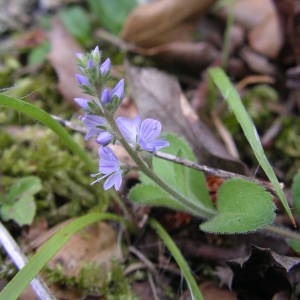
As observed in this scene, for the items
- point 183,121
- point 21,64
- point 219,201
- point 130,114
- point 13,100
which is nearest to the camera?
point 13,100

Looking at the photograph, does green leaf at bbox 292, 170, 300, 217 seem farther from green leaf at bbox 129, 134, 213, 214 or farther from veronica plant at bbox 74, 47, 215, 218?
veronica plant at bbox 74, 47, 215, 218

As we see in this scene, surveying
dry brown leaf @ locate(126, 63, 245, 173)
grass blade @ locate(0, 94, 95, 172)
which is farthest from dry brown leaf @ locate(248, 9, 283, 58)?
grass blade @ locate(0, 94, 95, 172)

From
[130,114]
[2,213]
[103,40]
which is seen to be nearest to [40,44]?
[103,40]

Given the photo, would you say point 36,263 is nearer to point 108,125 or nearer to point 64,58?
point 108,125

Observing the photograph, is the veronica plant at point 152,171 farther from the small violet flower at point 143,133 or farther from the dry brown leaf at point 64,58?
the dry brown leaf at point 64,58

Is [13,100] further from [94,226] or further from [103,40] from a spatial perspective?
[103,40]
